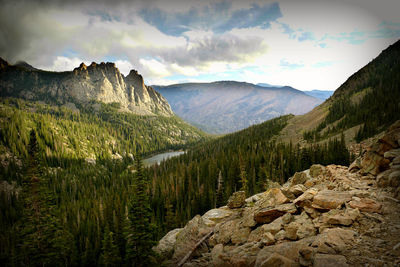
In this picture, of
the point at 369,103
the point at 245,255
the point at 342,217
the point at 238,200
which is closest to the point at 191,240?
the point at 238,200

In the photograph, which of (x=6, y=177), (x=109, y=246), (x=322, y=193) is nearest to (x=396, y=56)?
(x=322, y=193)

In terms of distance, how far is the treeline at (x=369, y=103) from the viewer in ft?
291

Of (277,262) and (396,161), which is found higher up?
(396,161)

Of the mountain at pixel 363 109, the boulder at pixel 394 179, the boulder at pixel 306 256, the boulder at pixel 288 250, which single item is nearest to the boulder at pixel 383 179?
the boulder at pixel 394 179

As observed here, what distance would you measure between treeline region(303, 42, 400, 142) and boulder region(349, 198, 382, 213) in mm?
99237

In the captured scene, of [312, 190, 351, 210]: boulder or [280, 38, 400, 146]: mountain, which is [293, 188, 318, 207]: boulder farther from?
[280, 38, 400, 146]: mountain

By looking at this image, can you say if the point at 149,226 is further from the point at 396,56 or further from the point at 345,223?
the point at 396,56

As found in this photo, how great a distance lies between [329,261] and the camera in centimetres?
742

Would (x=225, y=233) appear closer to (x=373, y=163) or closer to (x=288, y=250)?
(x=288, y=250)

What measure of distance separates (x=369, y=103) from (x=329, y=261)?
154618 millimetres

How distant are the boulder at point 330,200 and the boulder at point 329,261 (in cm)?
440

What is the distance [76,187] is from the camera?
120875 millimetres

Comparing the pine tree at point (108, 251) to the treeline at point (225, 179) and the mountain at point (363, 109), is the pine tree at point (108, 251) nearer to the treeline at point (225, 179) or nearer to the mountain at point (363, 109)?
the treeline at point (225, 179)

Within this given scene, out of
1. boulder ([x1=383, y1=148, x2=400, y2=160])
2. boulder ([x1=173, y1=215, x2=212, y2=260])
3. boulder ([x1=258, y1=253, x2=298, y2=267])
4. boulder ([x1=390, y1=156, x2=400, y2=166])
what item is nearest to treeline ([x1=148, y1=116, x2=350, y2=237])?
boulder ([x1=173, y1=215, x2=212, y2=260])
